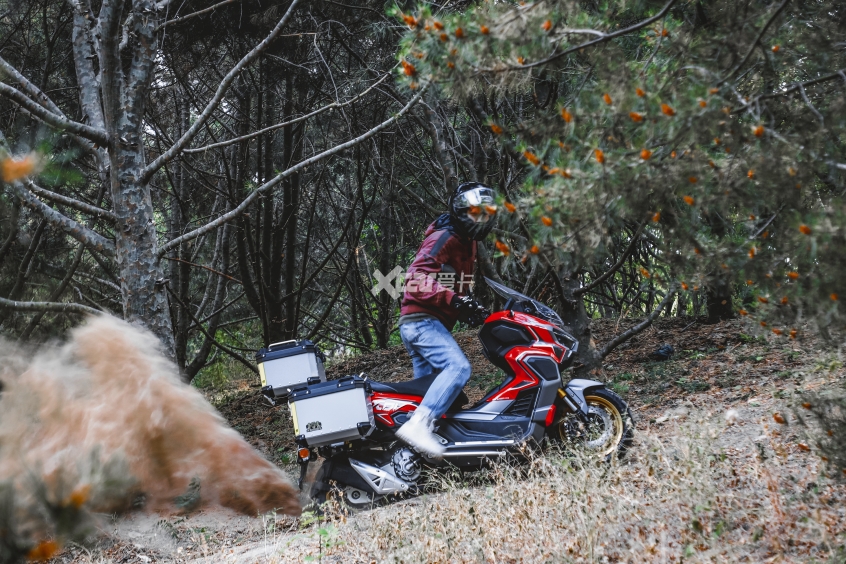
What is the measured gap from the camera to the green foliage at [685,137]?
3.13 meters

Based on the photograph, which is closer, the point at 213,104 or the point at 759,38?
the point at 759,38

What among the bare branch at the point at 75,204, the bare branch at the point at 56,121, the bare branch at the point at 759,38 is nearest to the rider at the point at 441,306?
the bare branch at the point at 759,38

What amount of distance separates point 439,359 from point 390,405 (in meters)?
0.52

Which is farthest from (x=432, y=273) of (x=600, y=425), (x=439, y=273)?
(x=600, y=425)

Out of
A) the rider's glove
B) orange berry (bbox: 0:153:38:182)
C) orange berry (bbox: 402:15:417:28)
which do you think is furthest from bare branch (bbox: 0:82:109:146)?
orange berry (bbox: 0:153:38:182)

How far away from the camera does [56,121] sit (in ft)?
19.9

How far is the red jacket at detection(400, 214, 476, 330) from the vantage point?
5.84 meters

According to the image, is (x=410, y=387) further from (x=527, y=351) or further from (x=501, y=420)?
(x=527, y=351)

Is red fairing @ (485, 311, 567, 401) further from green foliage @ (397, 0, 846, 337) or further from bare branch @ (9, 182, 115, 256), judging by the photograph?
bare branch @ (9, 182, 115, 256)

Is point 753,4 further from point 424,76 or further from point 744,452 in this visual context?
point 744,452

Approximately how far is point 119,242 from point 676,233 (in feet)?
15.7

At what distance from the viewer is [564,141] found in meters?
3.47

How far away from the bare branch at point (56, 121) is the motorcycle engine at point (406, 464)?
3649mm

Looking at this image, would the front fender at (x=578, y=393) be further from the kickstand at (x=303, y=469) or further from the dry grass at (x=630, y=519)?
the kickstand at (x=303, y=469)
